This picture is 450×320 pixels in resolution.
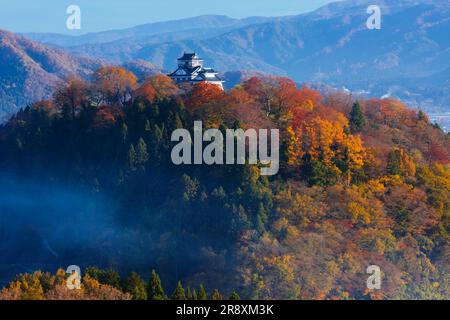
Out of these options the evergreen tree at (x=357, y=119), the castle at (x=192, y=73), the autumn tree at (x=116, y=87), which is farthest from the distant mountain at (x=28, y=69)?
the evergreen tree at (x=357, y=119)

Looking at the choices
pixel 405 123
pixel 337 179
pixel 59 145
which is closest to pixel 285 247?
pixel 337 179

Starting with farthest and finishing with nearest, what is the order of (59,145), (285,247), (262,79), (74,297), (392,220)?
(59,145) < (262,79) < (392,220) < (285,247) < (74,297)

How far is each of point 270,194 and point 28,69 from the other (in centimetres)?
12240

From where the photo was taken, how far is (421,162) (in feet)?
143

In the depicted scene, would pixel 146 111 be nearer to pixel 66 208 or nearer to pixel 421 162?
pixel 66 208

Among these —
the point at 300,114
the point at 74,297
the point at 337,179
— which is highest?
the point at 300,114

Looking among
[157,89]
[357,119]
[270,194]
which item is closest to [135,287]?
[270,194]

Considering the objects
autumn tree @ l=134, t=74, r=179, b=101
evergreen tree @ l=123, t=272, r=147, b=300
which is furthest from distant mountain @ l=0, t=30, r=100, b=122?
evergreen tree @ l=123, t=272, r=147, b=300

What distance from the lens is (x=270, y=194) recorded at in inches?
1497

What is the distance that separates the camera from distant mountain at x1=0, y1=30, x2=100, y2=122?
144625 mm

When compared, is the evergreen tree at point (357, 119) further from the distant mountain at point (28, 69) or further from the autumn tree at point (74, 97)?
the distant mountain at point (28, 69)

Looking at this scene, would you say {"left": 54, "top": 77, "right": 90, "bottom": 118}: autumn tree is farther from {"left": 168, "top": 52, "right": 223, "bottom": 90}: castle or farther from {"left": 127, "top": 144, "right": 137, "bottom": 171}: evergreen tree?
{"left": 127, "top": 144, "right": 137, "bottom": 171}: evergreen tree

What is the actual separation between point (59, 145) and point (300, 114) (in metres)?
14.5

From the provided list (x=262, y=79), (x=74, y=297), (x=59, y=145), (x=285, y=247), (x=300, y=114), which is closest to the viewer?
(x=74, y=297)
